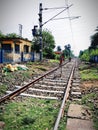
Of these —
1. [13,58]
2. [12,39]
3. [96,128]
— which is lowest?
[96,128]

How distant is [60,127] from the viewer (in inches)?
181

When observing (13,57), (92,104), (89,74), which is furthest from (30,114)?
(13,57)

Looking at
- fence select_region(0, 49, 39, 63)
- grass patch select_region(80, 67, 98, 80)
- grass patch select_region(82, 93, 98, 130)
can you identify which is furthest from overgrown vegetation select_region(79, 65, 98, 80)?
fence select_region(0, 49, 39, 63)

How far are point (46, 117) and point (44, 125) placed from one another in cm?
57

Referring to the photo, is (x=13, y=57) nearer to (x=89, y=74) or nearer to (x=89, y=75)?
(x=89, y=74)

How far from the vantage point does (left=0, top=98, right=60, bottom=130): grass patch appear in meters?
4.65

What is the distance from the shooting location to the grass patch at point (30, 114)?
15.3ft

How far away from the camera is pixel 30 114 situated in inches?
214

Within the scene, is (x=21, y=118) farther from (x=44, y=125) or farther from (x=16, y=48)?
(x=16, y=48)

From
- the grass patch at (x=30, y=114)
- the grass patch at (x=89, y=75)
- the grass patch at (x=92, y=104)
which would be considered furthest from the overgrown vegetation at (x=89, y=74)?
the grass patch at (x=30, y=114)

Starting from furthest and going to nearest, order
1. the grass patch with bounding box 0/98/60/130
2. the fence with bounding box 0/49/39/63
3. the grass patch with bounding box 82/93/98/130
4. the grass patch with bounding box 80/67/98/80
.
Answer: the fence with bounding box 0/49/39/63, the grass patch with bounding box 80/67/98/80, the grass patch with bounding box 82/93/98/130, the grass patch with bounding box 0/98/60/130

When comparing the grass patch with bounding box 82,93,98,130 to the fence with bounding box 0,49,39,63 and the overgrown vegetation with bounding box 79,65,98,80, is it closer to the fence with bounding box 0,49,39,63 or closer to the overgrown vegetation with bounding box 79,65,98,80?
the overgrown vegetation with bounding box 79,65,98,80

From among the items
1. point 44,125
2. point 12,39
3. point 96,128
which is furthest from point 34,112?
point 12,39

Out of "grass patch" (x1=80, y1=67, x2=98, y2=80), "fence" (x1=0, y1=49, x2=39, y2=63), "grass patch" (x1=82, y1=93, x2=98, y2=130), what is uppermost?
"fence" (x1=0, y1=49, x2=39, y2=63)
